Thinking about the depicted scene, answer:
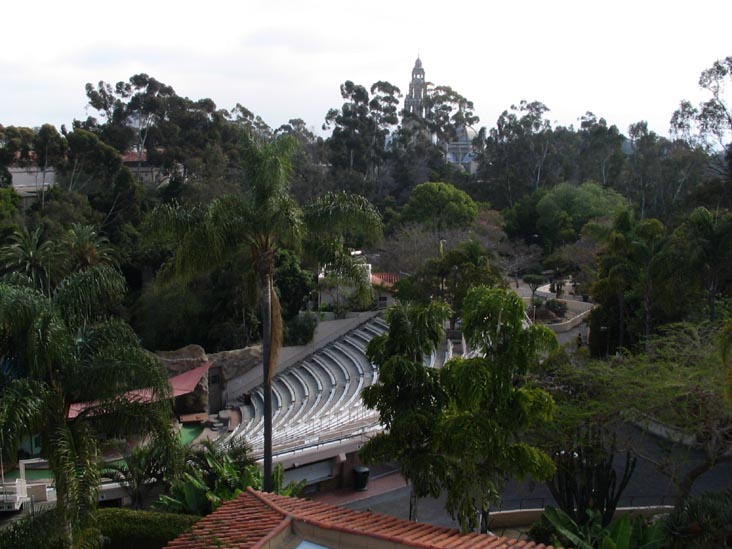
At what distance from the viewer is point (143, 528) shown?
39.8 feet

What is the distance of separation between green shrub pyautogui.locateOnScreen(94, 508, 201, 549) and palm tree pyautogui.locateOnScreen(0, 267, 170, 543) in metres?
2.14

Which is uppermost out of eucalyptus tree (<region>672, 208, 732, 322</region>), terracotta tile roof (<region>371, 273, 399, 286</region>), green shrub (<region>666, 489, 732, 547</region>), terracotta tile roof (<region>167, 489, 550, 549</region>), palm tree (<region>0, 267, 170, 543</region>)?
eucalyptus tree (<region>672, 208, 732, 322</region>)

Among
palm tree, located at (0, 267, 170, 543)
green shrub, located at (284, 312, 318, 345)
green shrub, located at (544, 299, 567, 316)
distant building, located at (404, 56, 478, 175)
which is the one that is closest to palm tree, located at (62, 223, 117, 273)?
green shrub, located at (284, 312, 318, 345)

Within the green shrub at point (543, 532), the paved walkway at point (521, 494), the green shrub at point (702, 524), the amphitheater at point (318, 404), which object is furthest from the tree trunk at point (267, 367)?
the green shrub at point (702, 524)

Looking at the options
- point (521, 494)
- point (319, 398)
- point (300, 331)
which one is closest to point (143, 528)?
point (521, 494)

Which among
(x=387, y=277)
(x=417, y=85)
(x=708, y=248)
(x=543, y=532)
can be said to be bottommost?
(x=543, y=532)

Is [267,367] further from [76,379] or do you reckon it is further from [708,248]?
[708,248]

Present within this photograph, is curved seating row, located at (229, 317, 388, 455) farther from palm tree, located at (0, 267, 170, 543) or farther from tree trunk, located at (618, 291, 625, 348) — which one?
tree trunk, located at (618, 291, 625, 348)

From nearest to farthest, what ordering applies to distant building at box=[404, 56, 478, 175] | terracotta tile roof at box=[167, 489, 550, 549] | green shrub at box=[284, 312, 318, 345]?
terracotta tile roof at box=[167, 489, 550, 549], green shrub at box=[284, 312, 318, 345], distant building at box=[404, 56, 478, 175]

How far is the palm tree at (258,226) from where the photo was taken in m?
13.0

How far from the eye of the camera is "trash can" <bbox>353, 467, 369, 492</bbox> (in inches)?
676

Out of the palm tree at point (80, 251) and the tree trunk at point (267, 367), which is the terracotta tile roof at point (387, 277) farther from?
the tree trunk at point (267, 367)

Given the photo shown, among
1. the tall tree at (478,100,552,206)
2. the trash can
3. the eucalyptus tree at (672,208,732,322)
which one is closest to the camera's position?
the trash can

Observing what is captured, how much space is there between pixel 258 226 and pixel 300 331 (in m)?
16.6
